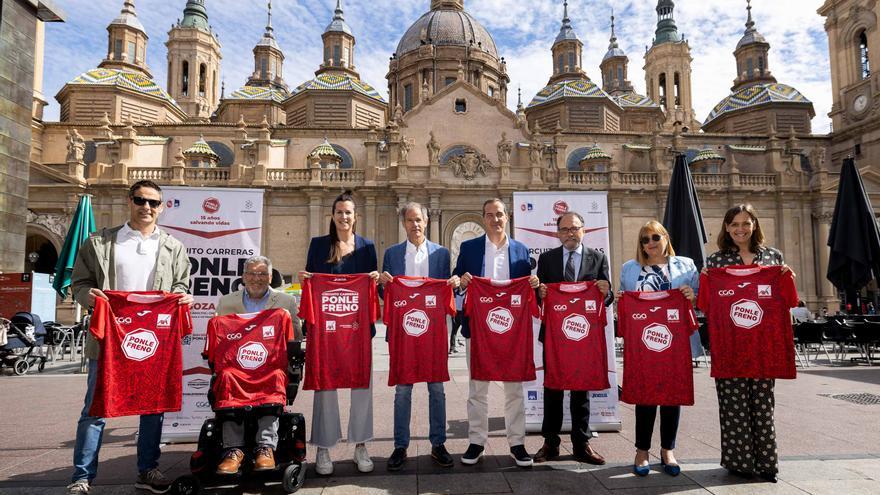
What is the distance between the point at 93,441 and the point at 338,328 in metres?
2.13

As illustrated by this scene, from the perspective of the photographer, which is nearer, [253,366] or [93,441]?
[93,441]

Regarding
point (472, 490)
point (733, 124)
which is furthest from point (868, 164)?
point (472, 490)

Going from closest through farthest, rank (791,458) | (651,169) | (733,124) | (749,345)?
(749,345) → (791,458) → (651,169) → (733,124)

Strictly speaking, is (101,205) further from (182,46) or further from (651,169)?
(651,169)

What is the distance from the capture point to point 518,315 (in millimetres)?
5254

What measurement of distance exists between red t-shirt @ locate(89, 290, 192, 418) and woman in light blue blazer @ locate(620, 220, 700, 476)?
4.10 metres

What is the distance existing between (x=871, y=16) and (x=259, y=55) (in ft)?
159

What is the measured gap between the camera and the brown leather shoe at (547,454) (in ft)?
16.1

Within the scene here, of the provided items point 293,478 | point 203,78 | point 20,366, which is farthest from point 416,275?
point 203,78

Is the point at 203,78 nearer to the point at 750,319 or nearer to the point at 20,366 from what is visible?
the point at 20,366

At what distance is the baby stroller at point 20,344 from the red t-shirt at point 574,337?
40.5 ft

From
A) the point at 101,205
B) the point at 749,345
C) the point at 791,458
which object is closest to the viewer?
the point at 749,345

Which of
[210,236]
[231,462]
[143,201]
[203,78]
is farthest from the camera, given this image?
[203,78]

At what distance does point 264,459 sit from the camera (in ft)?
13.7
